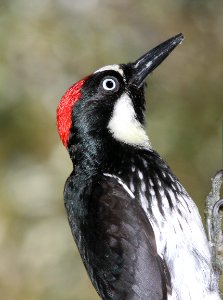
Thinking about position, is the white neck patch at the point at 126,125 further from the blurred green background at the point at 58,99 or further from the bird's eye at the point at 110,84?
the blurred green background at the point at 58,99

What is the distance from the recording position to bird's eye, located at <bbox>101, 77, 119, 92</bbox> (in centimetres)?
488

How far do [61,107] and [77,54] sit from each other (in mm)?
3510

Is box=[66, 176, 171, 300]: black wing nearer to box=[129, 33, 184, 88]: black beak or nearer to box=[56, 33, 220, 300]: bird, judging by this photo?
box=[56, 33, 220, 300]: bird

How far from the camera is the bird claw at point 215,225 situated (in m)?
4.60

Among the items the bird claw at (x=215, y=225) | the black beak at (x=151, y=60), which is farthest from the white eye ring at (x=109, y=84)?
the bird claw at (x=215, y=225)

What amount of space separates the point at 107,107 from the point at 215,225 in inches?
33.7

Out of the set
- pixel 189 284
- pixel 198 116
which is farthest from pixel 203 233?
pixel 198 116

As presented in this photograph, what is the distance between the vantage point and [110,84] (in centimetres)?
492

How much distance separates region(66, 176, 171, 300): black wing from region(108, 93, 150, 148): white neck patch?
0.37 m

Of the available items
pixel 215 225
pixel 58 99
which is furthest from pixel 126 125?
pixel 58 99

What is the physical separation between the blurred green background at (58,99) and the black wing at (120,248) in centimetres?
295

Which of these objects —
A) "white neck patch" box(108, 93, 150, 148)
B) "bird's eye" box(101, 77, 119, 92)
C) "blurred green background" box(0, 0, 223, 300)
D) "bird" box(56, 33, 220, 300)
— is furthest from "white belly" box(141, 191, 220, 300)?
"blurred green background" box(0, 0, 223, 300)

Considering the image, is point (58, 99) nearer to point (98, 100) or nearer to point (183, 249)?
point (98, 100)

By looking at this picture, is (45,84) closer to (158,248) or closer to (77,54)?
(77,54)
